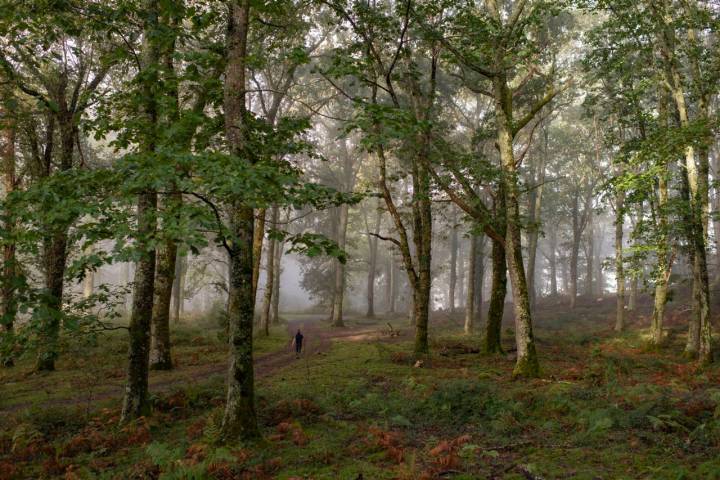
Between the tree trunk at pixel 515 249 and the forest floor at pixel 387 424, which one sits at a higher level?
the tree trunk at pixel 515 249

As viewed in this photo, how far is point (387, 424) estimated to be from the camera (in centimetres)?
947

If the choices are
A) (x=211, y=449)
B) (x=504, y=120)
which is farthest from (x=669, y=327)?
(x=211, y=449)

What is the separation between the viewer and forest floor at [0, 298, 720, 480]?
7.11 m

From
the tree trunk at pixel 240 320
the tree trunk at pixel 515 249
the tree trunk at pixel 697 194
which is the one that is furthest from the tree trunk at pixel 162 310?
the tree trunk at pixel 697 194

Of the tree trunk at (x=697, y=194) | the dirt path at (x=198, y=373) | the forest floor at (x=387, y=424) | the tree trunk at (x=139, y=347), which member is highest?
the tree trunk at (x=697, y=194)

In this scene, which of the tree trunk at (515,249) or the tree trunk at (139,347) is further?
the tree trunk at (515,249)

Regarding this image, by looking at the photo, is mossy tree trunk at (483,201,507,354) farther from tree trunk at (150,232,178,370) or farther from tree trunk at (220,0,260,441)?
tree trunk at (150,232,178,370)

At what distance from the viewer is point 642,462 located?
6.95m

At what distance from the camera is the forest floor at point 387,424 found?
711 cm

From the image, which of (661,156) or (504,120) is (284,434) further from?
(661,156)

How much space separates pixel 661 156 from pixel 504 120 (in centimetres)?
503

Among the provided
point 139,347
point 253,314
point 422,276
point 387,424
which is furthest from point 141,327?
point 422,276

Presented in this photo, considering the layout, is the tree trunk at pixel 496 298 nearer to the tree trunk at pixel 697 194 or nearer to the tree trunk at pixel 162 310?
the tree trunk at pixel 697 194

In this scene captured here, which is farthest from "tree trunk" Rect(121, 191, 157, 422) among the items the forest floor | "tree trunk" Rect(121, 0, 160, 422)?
the forest floor
